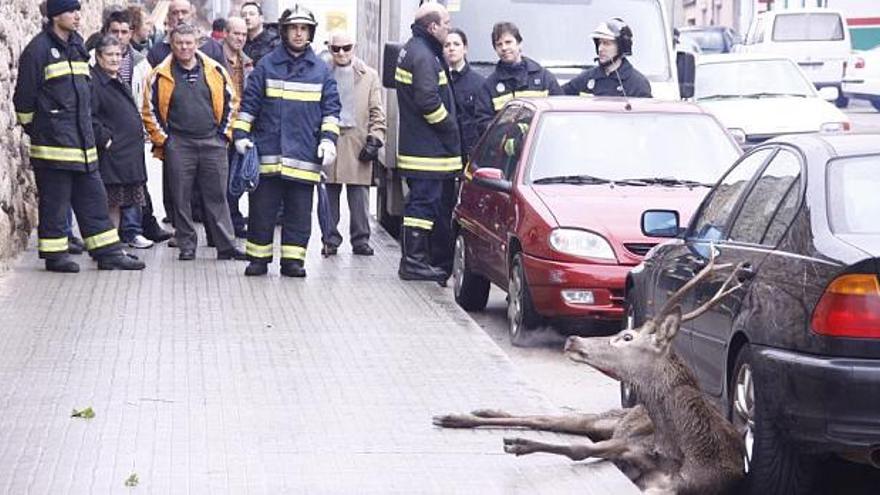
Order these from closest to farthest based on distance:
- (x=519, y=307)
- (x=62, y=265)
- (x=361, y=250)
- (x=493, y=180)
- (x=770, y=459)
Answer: (x=770, y=459)
(x=519, y=307)
(x=493, y=180)
(x=62, y=265)
(x=361, y=250)

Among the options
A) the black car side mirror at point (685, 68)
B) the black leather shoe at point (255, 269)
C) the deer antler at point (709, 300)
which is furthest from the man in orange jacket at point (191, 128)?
the deer antler at point (709, 300)

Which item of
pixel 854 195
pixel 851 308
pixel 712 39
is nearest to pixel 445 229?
pixel 854 195

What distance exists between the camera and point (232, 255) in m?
15.1

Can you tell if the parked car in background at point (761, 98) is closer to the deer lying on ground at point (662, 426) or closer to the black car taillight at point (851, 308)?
the deer lying on ground at point (662, 426)

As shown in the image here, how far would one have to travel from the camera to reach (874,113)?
41562 mm

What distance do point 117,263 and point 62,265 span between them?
472mm

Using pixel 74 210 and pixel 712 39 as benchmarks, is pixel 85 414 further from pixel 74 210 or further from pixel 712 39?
pixel 712 39

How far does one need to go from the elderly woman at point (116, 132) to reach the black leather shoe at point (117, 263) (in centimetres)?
93

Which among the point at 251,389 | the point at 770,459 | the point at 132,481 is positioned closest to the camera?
the point at 132,481

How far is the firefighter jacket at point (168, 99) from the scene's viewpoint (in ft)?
48.5

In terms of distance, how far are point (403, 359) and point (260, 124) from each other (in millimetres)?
3861

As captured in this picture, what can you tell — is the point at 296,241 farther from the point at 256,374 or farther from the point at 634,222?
the point at 256,374

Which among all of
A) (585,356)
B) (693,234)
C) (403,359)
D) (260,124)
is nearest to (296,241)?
(260,124)

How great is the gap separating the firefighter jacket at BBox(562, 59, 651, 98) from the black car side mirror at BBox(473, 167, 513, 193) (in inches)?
115
